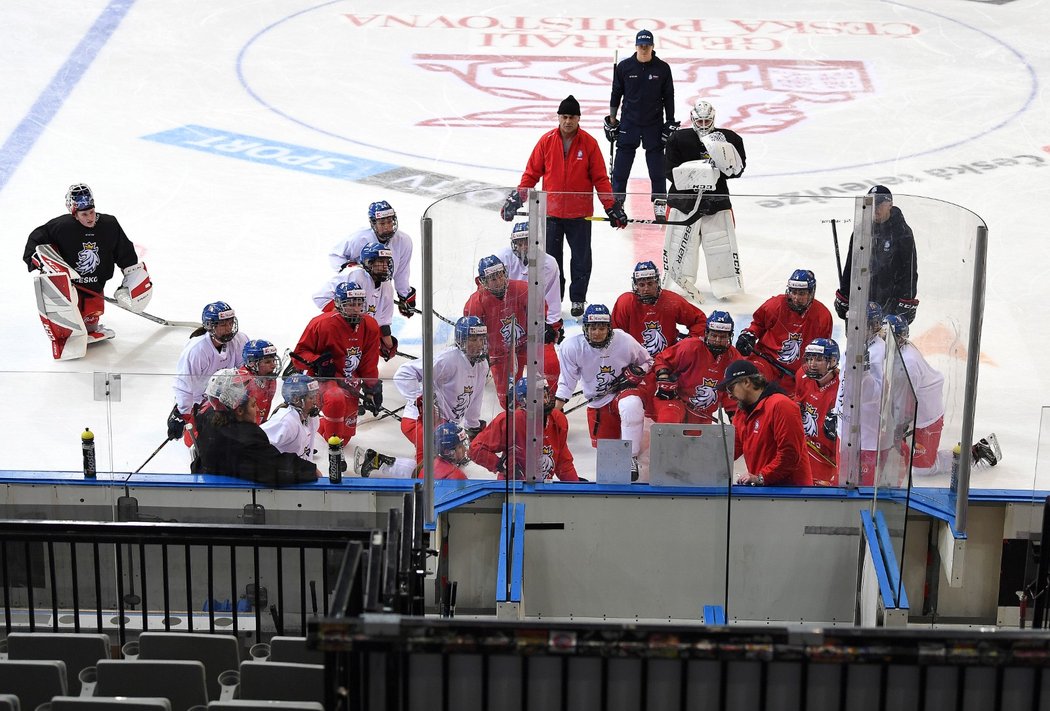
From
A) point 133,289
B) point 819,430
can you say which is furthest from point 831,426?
point 133,289

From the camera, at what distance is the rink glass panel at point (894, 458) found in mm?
4684

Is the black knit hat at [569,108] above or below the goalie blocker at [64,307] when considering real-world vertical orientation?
above

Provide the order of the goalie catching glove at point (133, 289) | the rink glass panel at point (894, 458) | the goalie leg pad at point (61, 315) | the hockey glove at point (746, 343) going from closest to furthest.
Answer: the rink glass panel at point (894, 458)
the hockey glove at point (746, 343)
the goalie leg pad at point (61, 315)
the goalie catching glove at point (133, 289)

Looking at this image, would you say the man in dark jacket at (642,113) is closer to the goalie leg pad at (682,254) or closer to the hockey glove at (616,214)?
→ the goalie leg pad at (682,254)

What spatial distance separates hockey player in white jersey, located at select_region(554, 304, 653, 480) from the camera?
17.6 feet

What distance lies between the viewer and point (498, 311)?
16.6 feet

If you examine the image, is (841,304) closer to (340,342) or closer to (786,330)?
(786,330)

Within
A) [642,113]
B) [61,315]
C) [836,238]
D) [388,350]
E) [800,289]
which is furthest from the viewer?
[642,113]

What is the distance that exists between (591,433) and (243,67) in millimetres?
8473

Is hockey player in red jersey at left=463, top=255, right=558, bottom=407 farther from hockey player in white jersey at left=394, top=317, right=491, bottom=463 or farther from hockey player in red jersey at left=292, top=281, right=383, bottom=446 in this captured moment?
hockey player in red jersey at left=292, top=281, right=383, bottom=446

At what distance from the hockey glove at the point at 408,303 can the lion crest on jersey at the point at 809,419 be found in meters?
2.72

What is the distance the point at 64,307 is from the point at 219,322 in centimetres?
153

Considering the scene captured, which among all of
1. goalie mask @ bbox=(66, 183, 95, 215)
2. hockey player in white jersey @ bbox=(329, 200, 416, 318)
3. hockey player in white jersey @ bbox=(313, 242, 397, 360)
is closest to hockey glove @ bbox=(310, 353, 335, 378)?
hockey player in white jersey @ bbox=(313, 242, 397, 360)

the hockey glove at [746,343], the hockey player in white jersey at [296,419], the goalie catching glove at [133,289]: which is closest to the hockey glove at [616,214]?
the hockey glove at [746,343]
